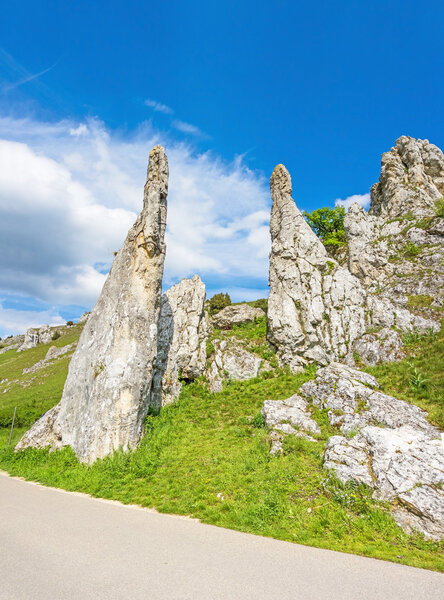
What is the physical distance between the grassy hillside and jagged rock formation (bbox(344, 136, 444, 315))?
779cm

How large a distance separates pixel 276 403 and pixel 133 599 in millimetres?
14930

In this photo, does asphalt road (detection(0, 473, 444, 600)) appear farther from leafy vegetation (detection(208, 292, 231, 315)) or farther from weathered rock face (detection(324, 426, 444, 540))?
leafy vegetation (detection(208, 292, 231, 315))

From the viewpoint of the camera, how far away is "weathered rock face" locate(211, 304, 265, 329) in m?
41.0

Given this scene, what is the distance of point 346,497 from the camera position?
10352mm

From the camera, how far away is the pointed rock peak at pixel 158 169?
75.4 feet

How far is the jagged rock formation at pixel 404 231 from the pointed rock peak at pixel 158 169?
23.3m

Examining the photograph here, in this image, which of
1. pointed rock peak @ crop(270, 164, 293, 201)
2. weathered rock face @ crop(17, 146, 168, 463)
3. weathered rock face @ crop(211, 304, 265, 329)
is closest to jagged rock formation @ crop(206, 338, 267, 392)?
weathered rock face @ crop(17, 146, 168, 463)

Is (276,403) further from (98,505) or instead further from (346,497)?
(98,505)

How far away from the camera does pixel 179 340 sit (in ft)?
92.2

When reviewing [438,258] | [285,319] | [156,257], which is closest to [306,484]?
[156,257]

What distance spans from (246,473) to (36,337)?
105451 millimetres

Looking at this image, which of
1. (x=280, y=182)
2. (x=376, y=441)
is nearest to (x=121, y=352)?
(x=376, y=441)

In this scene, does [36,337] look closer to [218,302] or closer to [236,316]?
[218,302]

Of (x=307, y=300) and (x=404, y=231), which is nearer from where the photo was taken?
(x=307, y=300)
